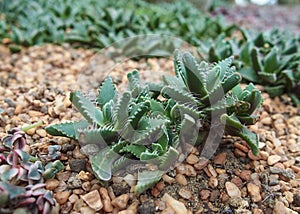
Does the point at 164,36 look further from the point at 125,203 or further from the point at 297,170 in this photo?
the point at 125,203

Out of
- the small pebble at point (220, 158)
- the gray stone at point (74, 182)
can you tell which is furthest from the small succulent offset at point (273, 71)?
the gray stone at point (74, 182)

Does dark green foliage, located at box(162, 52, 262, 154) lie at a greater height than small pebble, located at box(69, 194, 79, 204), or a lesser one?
greater

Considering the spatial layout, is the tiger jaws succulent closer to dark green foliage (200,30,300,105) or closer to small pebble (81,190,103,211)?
small pebble (81,190,103,211)

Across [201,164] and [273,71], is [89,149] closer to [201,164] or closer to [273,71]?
[201,164]

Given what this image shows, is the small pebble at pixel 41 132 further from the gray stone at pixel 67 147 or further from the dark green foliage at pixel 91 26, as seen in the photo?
the dark green foliage at pixel 91 26

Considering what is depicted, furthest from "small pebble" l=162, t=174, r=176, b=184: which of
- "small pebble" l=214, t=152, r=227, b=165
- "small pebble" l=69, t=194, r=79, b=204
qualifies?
"small pebble" l=69, t=194, r=79, b=204
